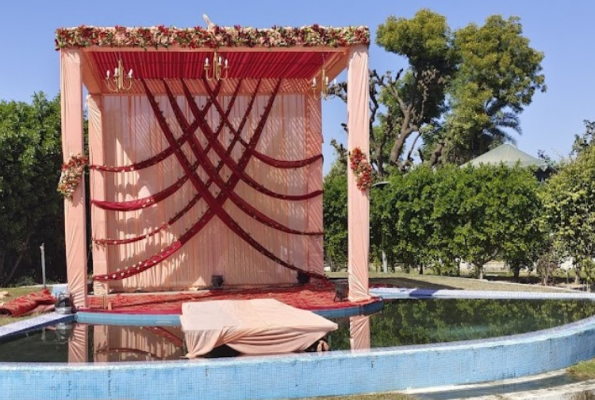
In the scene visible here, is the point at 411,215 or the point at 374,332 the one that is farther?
the point at 411,215

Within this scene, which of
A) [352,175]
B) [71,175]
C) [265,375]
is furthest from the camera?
[352,175]

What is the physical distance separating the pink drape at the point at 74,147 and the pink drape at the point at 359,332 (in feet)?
12.3

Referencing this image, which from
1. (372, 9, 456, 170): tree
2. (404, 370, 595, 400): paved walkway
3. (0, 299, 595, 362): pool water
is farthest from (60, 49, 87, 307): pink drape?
(372, 9, 456, 170): tree

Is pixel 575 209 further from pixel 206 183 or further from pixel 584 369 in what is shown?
pixel 584 369

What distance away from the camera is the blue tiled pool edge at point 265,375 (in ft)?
20.0

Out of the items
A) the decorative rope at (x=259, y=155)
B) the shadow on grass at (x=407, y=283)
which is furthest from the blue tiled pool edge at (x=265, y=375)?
the decorative rope at (x=259, y=155)

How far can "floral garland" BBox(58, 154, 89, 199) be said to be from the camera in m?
9.80

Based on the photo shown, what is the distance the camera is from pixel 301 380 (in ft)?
20.5

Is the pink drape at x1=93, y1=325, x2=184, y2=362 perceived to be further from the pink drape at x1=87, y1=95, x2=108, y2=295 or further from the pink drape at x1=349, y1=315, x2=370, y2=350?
the pink drape at x1=87, y1=95, x2=108, y2=295

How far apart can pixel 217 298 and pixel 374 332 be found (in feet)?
12.0

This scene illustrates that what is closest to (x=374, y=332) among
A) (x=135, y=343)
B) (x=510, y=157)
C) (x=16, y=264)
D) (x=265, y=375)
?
(x=265, y=375)

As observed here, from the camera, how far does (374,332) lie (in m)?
8.36

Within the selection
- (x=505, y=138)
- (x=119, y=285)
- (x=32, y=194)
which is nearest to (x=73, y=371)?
(x=119, y=285)

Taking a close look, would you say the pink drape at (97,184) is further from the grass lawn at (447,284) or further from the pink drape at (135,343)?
the grass lawn at (447,284)
